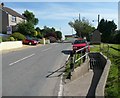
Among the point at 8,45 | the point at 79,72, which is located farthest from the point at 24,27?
the point at 79,72

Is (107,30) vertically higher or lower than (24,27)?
lower

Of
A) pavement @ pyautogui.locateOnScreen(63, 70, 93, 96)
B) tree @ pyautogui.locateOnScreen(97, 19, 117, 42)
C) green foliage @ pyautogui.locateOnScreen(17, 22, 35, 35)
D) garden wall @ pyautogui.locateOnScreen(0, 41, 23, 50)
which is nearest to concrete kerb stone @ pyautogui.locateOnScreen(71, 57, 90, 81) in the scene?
pavement @ pyautogui.locateOnScreen(63, 70, 93, 96)

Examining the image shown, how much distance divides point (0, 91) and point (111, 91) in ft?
12.4

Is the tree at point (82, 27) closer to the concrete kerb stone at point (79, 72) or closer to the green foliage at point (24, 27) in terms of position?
the green foliage at point (24, 27)

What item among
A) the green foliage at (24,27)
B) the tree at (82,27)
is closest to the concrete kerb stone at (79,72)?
the green foliage at (24,27)

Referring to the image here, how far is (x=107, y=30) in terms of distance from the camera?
85.5 m

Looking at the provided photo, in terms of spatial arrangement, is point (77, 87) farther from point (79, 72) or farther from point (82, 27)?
point (82, 27)

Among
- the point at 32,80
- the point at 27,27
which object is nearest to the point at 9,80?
the point at 32,80

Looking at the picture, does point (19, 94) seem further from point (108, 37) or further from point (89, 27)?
point (89, 27)

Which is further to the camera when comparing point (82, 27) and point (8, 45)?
point (82, 27)

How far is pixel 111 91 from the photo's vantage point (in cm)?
956

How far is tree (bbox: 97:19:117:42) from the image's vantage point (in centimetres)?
8234

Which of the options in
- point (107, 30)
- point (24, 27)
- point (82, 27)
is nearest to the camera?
point (24, 27)

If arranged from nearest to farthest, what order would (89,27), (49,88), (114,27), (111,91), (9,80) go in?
(111,91)
(49,88)
(9,80)
(114,27)
(89,27)
